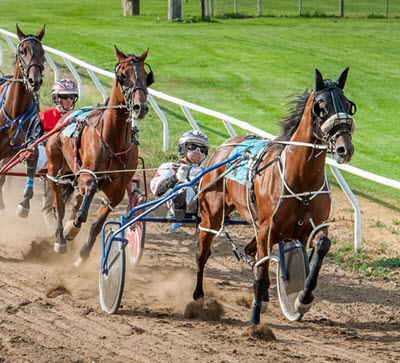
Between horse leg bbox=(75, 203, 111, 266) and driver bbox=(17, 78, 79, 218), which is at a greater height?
driver bbox=(17, 78, 79, 218)

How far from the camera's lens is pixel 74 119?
25.0 feet

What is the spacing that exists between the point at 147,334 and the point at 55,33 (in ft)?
66.1

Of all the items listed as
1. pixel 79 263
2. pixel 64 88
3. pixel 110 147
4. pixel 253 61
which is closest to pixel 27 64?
pixel 64 88

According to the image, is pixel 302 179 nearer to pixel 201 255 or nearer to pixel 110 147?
pixel 201 255

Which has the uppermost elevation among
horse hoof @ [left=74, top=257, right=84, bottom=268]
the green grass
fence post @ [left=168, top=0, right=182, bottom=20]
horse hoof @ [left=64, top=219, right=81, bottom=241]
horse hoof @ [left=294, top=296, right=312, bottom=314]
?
fence post @ [left=168, top=0, right=182, bottom=20]

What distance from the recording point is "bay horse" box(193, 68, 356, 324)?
498 cm

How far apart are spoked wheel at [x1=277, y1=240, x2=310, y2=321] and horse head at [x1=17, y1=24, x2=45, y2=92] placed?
378cm

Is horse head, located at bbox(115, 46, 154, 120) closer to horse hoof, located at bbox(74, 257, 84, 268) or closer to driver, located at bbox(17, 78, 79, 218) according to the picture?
driver, located at bbox(17, 78, 79, 218)

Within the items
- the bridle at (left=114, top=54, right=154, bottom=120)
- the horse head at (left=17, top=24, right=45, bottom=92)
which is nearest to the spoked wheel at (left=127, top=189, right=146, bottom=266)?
the bridle at (left=114, top=54, right=154, bottom=120)

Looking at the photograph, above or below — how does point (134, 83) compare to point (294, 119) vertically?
above

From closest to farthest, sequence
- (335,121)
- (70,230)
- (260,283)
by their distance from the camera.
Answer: (335,121) < (260,283) < (70,230)

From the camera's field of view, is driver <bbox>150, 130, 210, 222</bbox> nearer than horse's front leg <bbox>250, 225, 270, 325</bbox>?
No

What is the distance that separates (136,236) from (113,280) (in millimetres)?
1464

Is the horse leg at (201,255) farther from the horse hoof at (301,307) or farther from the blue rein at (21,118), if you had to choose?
the blue rein at (21,118)
